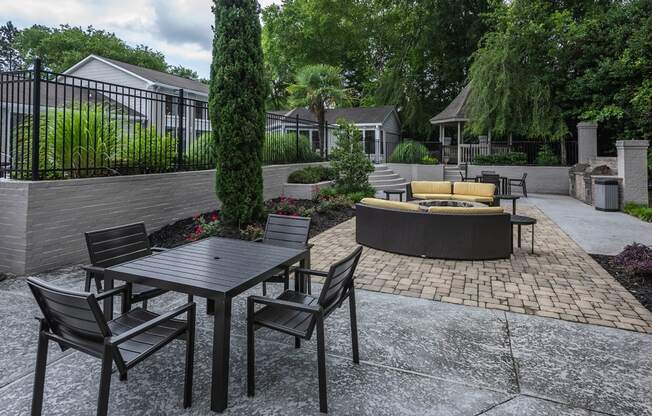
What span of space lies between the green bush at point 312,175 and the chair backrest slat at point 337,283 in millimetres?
8463

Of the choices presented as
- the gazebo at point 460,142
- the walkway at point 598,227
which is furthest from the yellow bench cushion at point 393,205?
the gazebo at point 460,142

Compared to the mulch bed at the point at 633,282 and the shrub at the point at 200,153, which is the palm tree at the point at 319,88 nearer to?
the shrub at the point at 200,153

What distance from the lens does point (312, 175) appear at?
37.8ft

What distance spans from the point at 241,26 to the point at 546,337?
6.46 m

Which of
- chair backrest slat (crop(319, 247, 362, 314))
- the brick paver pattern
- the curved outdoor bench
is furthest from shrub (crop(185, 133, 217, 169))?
chair backrest slat (crop(319, 247, 362, 314))

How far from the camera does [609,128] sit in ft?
52.5

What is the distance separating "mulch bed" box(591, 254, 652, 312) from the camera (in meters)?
4.30

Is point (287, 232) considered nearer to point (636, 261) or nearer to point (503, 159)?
point (636, 261)

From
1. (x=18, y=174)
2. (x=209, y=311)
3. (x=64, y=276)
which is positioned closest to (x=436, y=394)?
(x=209, y=311)

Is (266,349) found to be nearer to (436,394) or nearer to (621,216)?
(436,394)

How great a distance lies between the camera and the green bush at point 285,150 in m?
10.6

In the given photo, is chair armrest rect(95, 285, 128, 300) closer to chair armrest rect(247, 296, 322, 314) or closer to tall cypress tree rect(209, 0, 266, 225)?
chair armrest rect(247, 296, 322, 314)

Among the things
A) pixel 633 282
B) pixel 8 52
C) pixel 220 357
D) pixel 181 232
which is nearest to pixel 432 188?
pixel 633 282

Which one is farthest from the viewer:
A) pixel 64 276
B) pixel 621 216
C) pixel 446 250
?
pixel 621 216
